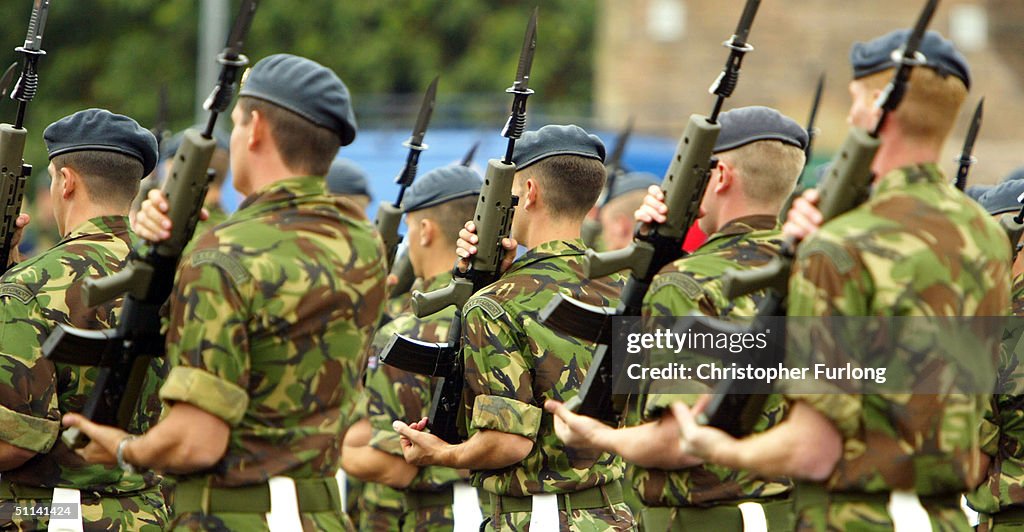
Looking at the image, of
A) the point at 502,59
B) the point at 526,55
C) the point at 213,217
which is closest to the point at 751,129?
the point at 526,55

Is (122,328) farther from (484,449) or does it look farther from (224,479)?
(484,449)

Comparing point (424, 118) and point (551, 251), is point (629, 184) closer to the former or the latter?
point (424, 118)

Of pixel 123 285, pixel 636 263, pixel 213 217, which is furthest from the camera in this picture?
pixel 213 217

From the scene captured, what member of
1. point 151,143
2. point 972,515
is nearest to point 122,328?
point 151,143

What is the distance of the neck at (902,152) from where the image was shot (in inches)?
153

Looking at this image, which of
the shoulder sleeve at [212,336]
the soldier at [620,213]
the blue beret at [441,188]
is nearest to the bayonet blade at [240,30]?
the shoulder sleeve at [212,336]

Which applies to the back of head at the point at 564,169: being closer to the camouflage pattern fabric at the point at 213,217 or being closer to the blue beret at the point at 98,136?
the blue beret at the point at 98,136

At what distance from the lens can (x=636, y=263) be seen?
4.86m

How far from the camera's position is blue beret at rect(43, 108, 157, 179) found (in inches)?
216

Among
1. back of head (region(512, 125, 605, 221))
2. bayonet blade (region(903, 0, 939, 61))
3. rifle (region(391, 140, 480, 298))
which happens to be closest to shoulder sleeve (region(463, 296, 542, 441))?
back of head (region(512, 125, 605, 221))

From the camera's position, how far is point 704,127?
4.71m

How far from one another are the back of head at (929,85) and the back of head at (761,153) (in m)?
1.00

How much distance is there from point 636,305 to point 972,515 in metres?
3.39

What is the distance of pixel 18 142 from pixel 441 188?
2200mm
